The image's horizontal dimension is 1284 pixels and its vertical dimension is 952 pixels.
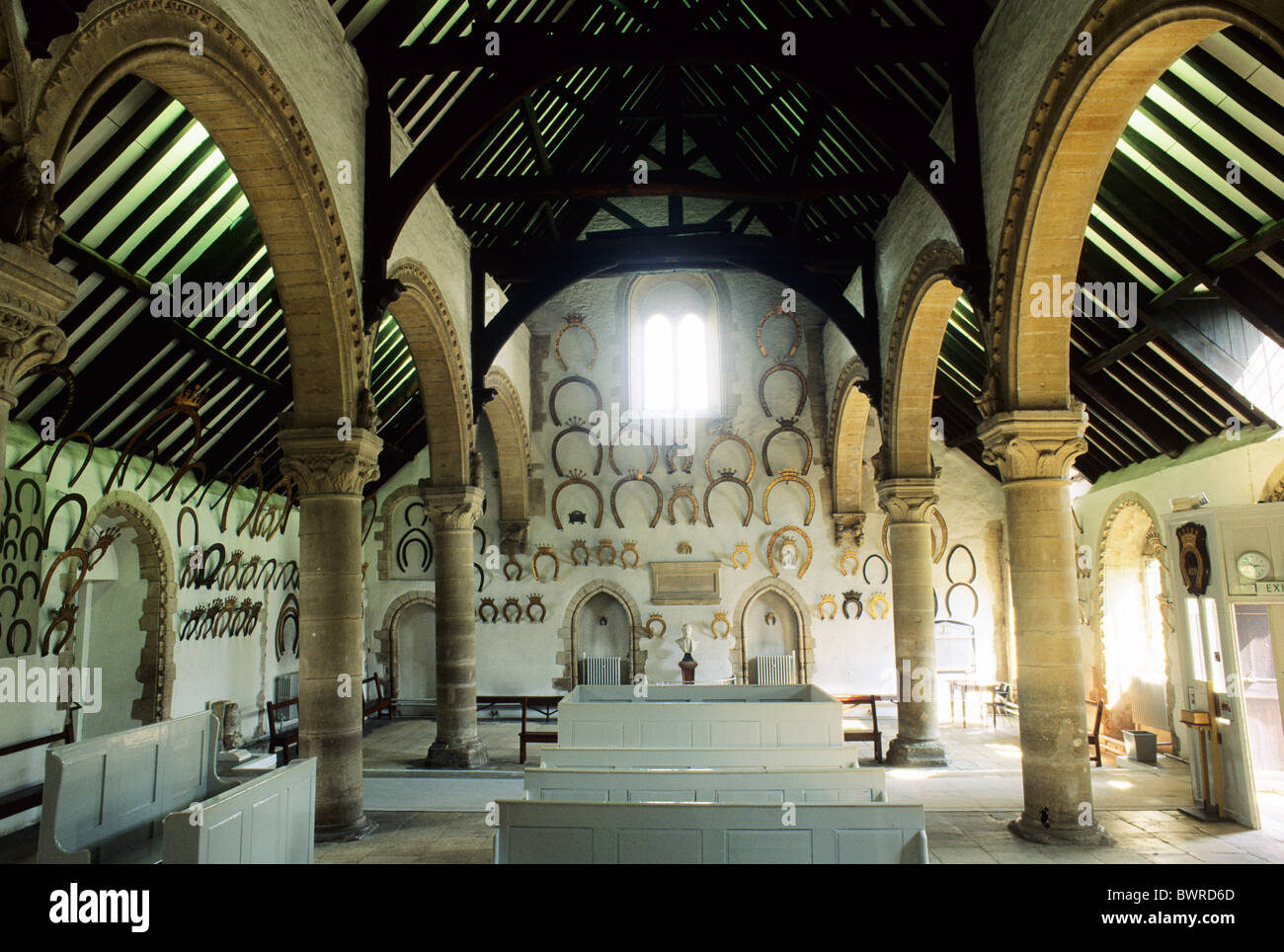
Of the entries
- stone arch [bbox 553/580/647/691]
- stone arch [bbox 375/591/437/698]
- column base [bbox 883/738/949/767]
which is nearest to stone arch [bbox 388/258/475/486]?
stone arch [bbox 553/580/647/691]

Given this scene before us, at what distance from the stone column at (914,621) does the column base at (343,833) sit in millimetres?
5870

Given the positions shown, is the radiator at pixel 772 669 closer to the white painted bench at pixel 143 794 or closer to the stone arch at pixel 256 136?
the stone arch at pixel 256 136

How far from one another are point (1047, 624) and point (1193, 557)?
1.82 m

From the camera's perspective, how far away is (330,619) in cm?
662

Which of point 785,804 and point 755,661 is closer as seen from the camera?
point 785,804

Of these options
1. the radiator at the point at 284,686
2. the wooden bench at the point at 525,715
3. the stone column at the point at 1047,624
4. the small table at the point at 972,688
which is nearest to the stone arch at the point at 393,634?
the radiator at the point at 284,686

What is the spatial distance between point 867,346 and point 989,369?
3.94m

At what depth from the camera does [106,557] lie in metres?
9.91

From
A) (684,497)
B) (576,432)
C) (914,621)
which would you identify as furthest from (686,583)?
(914,621)

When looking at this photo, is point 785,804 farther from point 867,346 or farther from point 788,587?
point 788,587

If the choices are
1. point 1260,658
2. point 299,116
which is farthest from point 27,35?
point 1260,658

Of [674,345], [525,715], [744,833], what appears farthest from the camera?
[674,345]

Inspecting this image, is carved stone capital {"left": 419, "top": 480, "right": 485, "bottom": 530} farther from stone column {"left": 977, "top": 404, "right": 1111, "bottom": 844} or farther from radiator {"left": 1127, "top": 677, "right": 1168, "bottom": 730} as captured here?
radiator {"left": 1127, "top": 677, "right": 1168, "bottom": 730}

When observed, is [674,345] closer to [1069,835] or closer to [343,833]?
[343,833]
